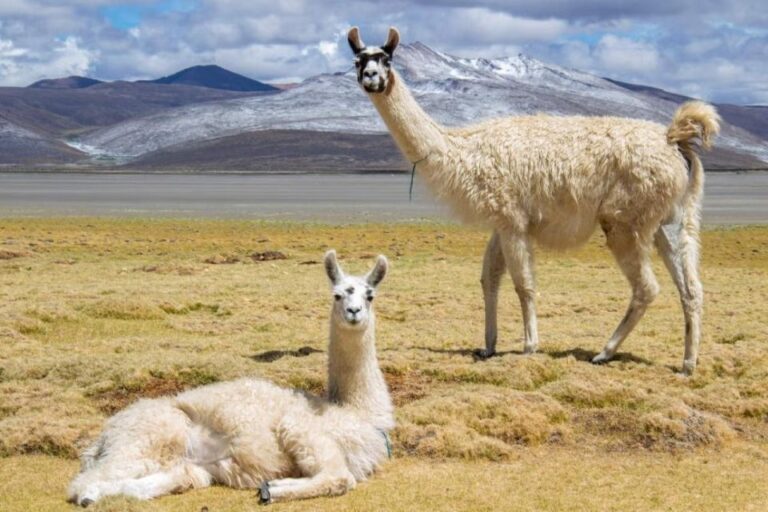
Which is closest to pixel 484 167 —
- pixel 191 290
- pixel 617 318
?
pixel 617 318

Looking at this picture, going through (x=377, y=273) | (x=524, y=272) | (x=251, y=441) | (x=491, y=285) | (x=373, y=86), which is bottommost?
(x=251, y=441)

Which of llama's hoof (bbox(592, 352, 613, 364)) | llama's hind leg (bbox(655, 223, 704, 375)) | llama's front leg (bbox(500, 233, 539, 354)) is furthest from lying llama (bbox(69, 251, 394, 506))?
llama's hind leg (bbox(655, 223, 704, 375))

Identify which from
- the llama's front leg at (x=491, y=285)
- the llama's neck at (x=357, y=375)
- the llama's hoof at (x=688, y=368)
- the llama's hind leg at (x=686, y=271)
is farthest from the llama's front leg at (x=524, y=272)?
the llama's neck at (x=357, y=375)

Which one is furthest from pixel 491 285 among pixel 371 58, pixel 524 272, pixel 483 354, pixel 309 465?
pixel 309 465

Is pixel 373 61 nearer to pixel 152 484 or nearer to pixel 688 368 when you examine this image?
pixel 688 368

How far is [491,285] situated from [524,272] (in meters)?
0.50

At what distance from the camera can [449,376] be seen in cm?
985

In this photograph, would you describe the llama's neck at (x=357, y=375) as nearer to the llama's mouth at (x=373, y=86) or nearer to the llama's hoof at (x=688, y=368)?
the llama's mouth at (x=373, y=86)

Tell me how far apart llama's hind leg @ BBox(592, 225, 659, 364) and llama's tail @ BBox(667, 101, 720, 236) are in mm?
504

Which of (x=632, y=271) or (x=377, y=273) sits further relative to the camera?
(x=632, y=271)

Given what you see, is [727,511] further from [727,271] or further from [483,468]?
[727,271]

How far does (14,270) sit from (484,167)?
1083 cm

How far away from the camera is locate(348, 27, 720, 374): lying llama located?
1006cm

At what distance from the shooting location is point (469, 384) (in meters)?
9.52
